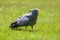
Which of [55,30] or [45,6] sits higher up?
[45,6]

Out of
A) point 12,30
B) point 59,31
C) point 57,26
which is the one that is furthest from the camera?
point 57,26

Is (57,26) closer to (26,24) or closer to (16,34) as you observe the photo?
(26,24)

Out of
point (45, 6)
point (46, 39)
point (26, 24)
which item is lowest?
point (46, 39)

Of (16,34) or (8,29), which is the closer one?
(16,34)

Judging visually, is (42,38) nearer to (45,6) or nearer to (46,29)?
(46,29)

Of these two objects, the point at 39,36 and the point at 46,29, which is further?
the point at 46,29

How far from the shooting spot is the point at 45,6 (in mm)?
23938

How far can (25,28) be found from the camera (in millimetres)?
13070

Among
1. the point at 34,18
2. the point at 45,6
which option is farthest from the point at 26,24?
the point at 45,6

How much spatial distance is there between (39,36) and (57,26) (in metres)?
3.17

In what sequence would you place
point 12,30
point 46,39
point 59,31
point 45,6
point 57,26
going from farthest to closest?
point 45,6 < point 57,26 < point 59,31 < point 12,30 < point 46,39

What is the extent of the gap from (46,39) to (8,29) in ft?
6.95

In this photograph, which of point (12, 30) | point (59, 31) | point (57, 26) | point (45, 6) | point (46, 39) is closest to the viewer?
point (46, 39)

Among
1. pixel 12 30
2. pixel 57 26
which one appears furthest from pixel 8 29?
pixel 57 26
